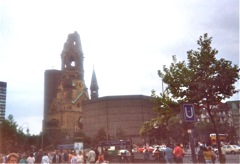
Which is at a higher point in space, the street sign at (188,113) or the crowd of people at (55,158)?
the street sign at (188,113)

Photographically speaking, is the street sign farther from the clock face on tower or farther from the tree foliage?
the clock face on tower

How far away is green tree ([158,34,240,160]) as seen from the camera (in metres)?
23.0

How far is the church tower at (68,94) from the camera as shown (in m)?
119

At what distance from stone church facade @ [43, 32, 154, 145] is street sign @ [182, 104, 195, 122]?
8724 centimetres

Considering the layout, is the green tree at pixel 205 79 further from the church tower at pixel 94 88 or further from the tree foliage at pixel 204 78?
the church tower at pixel 94 88

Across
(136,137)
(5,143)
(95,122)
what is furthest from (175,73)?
(95,122)

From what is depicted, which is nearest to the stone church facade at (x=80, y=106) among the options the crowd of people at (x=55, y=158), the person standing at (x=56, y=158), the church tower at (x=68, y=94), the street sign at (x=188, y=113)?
the church tower at (x=68, y=94)

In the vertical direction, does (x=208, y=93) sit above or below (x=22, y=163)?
above

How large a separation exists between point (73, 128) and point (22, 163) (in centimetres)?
10604

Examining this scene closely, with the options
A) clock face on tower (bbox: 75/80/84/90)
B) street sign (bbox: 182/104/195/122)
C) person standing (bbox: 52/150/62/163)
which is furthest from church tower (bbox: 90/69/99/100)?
street sign (bbox: 182/104/195/122)

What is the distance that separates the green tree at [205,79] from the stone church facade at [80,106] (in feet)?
249

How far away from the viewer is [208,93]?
22922mm

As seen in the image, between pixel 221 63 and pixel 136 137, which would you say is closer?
pixel 221 63

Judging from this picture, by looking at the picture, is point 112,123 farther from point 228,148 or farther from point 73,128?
point 228,148
